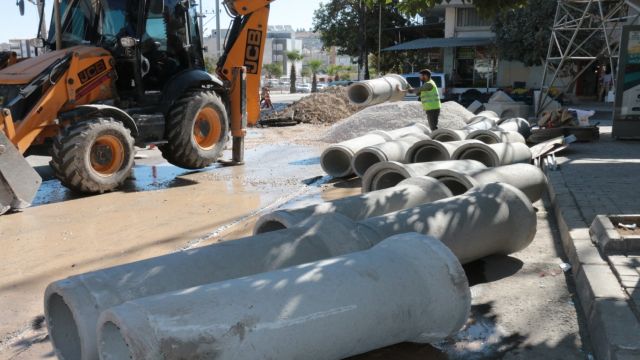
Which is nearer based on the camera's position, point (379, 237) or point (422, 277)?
point (422, 277)

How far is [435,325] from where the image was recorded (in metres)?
3.96

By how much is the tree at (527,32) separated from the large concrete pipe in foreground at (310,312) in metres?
26.2

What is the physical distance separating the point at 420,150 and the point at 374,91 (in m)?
3.46

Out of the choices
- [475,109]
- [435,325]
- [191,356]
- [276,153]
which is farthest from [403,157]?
[475,109]

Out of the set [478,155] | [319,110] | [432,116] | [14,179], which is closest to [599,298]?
[478,155]

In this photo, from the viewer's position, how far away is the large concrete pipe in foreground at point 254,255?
3.61 meters

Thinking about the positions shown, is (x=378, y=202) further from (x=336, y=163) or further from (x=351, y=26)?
(x=351, y=26)

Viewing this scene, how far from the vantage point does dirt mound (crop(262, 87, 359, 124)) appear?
21.8 meters

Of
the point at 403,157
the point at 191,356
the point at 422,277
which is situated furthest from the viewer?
the point at 403,157

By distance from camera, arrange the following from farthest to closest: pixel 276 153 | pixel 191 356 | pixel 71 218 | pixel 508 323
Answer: pixel 276 153 < pixel 71 218 < pixel 508 323 < pixel 191 356

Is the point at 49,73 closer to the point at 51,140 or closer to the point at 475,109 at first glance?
the point at 51,140

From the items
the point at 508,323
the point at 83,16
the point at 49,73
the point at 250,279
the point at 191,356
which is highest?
the point at 83,16

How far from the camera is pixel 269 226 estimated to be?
207 inches

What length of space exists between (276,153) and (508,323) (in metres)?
10.2
